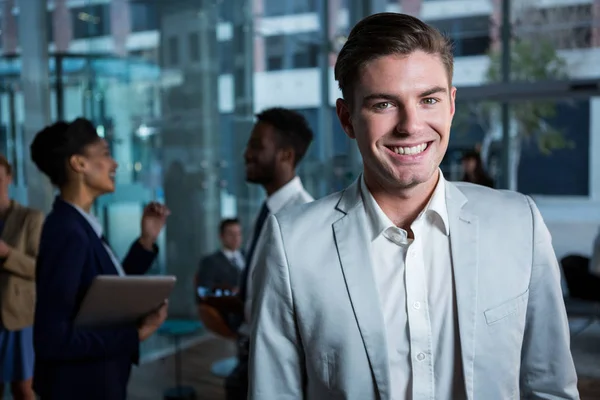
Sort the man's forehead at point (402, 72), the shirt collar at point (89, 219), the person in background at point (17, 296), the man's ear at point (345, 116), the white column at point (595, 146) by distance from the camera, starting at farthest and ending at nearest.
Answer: the white column at point (595, 146), the person in background at point (17, 296), the shirt collar at point (89, 219), the man's ear at point (345, 116), the man's forehead at point (402, 72)

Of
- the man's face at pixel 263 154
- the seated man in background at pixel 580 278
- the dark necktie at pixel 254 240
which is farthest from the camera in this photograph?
the seated man in background at pixel 580 278

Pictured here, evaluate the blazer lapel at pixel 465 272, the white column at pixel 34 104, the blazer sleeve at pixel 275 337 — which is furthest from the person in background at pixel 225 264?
the blazer lapel at pixel 465 272

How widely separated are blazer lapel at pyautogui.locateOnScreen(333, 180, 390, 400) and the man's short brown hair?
245mm

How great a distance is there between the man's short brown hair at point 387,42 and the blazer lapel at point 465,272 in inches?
10.2

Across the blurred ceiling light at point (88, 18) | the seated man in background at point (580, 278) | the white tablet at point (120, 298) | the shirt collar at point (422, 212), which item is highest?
the blurred ceiling light at point (88, 18)

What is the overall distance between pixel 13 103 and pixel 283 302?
15.6 ft

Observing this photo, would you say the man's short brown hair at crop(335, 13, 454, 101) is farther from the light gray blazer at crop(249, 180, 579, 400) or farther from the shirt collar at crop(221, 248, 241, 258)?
the shirt collar at crop(221, 248, 241, 258)

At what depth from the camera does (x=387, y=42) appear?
1.10 m

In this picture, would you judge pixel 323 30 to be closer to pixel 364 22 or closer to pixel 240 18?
pixel 240 18

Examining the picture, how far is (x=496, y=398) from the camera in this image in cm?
112

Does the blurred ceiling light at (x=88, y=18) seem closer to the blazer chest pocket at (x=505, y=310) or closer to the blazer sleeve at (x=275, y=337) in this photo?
the blazer sleeve at (x=275, y=337)

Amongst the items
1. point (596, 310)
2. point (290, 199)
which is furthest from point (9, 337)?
point (596, 310)

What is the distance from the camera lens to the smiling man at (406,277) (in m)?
1.11

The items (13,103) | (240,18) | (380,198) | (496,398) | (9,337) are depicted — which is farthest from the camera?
(240,18)
